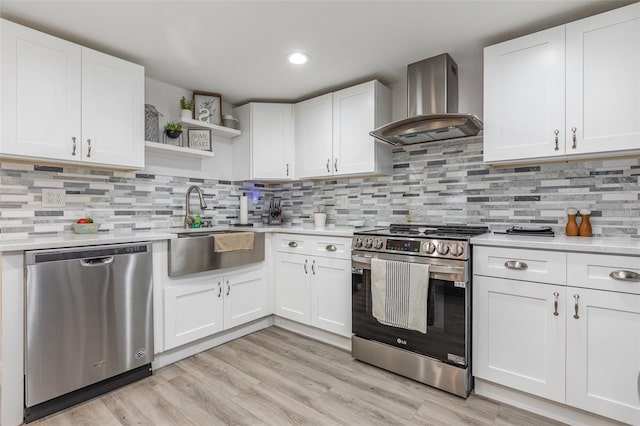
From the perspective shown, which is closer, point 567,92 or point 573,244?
point 573,244

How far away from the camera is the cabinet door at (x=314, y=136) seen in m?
3.06

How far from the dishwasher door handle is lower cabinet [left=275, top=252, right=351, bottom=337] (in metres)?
1.44

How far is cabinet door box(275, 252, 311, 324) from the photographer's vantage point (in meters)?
2.86

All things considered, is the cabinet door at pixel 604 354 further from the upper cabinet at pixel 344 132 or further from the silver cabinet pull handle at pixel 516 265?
the upper cabinet at pixel 344 132

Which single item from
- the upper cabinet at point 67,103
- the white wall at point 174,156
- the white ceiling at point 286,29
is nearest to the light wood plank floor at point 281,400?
the upper cabinet at point 67,103

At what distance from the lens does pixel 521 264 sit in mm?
1813

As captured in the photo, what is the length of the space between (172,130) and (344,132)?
1.54 metres

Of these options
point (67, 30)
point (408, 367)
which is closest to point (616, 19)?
point (408, 367)

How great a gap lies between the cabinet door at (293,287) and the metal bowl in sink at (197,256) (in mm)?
348

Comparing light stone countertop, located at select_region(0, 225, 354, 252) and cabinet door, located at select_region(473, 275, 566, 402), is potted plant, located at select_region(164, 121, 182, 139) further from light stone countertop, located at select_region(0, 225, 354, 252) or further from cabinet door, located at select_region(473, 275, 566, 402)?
cabinet door, located at select_region(473, 275, 566, 402)

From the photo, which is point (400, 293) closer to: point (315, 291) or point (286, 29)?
point (315, 291)

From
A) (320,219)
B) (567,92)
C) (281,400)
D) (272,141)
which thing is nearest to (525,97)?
(567,92)

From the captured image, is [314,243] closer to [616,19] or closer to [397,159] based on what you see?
[397,159]

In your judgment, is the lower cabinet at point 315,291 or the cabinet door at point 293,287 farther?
the cabinet door at point 293,287
